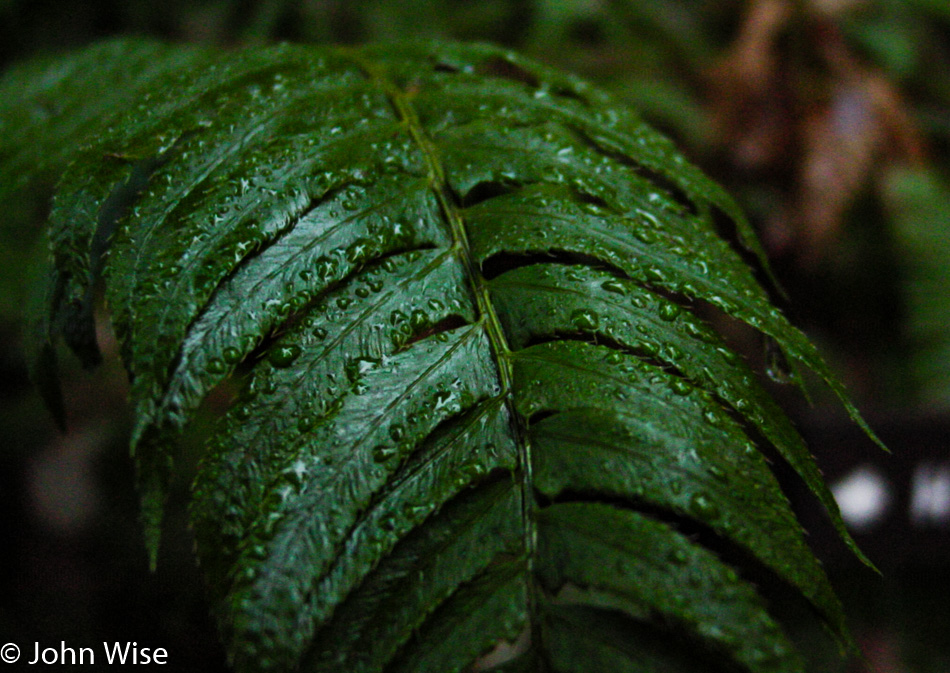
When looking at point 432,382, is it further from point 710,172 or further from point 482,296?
point 710,172

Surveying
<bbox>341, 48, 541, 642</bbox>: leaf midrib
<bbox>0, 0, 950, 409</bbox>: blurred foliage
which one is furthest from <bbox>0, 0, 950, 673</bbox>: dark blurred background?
<bbox>341, 48, 541, 642</bbox>: leaf midrib

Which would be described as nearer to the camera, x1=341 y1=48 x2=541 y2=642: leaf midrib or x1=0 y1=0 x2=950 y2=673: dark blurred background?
x1=341 y1=48 x2=541 y2=642: leaf midrib

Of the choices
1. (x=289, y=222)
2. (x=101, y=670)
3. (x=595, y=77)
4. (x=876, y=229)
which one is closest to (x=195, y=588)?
(x=101, y=670)

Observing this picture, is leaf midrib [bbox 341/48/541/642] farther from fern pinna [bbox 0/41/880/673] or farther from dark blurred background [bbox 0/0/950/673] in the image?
dark blurred background [bbox 0/0/950/673]

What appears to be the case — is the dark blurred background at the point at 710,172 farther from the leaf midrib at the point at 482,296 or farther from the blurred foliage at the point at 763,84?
the leaf midrib at the point at 482,296

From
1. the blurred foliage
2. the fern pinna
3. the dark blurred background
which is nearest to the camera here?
the fern pinna

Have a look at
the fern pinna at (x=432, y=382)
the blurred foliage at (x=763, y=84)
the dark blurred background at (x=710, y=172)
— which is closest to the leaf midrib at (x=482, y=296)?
the fern pinna at (x=432, y=382)
